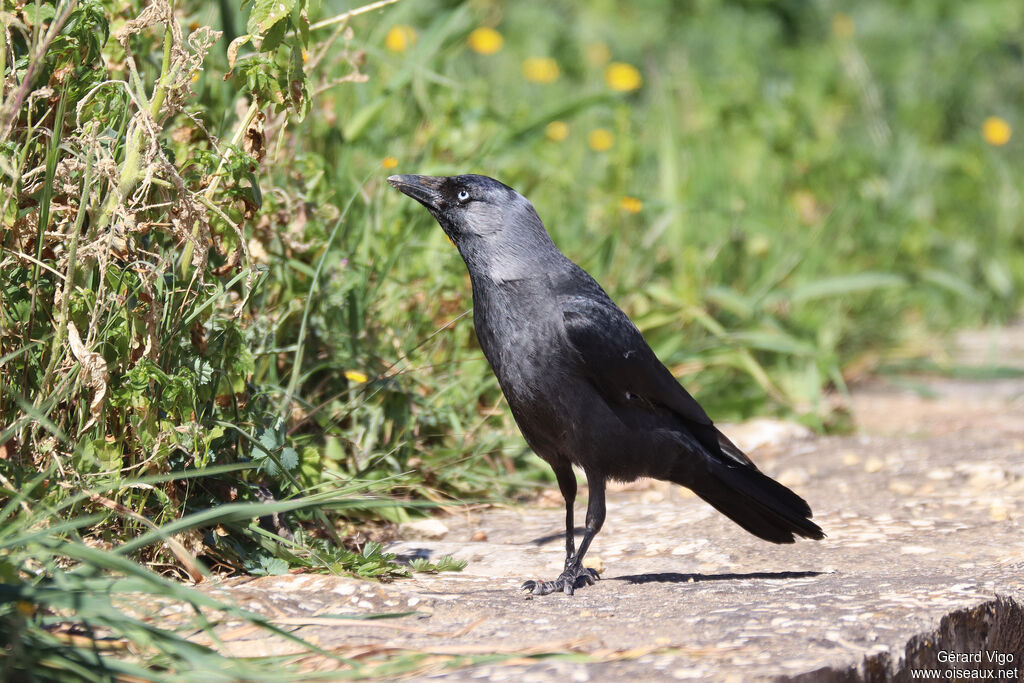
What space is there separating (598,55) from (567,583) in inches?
208

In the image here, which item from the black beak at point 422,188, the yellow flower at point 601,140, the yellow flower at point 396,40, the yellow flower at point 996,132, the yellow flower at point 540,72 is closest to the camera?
the black beak at point 422,188

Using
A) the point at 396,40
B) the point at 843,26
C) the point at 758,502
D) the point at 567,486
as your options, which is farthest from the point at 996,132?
the point at 567,486

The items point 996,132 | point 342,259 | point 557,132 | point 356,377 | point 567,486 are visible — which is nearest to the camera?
point 567,486

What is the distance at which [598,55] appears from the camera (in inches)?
300

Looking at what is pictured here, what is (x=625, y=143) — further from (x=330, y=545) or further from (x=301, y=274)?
(x=330, y=545)

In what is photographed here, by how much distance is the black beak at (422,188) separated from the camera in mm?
3461

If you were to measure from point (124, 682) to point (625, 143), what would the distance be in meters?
3.77

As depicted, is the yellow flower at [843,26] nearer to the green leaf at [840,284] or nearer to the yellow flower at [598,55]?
the yellow flower at [598,55]

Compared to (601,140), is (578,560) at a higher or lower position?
lower

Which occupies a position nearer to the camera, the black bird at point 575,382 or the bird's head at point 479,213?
the black bird at point 575,382

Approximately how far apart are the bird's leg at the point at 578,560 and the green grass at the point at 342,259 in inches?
14.4

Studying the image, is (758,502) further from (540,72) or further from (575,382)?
(540,72)

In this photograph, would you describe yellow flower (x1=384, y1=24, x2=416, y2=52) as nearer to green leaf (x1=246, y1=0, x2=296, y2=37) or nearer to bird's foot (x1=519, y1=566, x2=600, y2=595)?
green leaf (x1=246, y1=0, x2=296, y2=37)

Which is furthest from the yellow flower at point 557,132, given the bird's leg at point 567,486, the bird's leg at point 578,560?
the bird's leg at point 578,560
